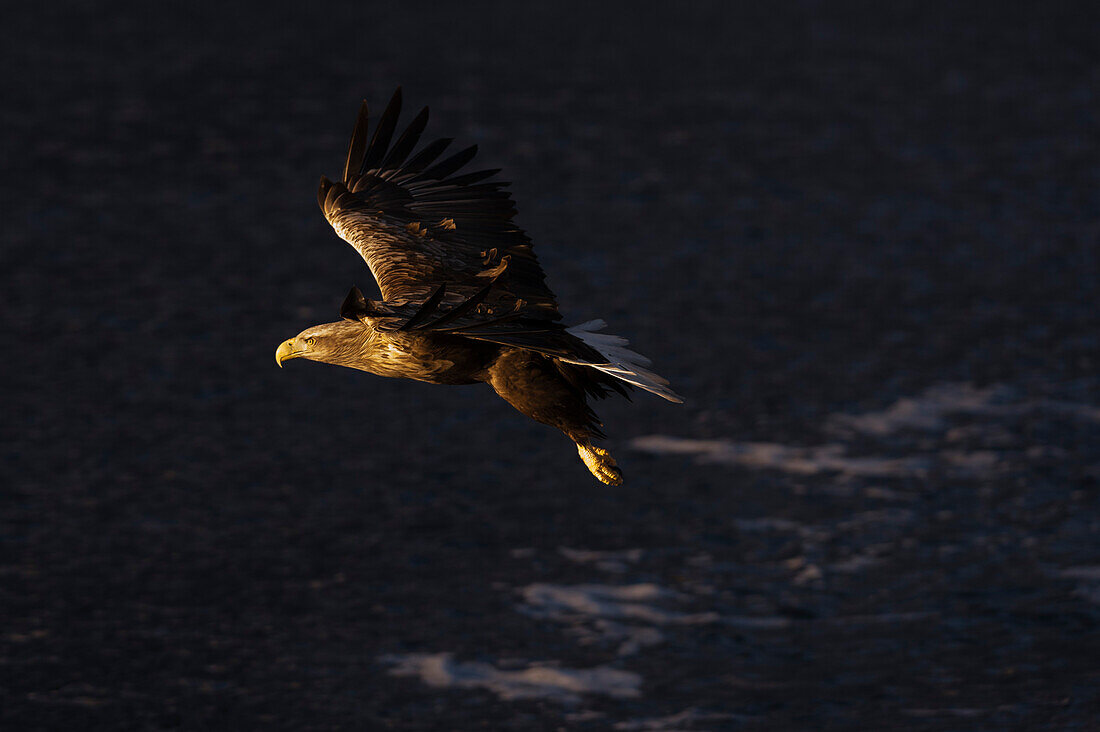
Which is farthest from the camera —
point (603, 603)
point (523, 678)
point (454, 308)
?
point (603, 603)

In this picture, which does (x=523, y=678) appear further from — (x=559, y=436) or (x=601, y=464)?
(x=601, y=464)

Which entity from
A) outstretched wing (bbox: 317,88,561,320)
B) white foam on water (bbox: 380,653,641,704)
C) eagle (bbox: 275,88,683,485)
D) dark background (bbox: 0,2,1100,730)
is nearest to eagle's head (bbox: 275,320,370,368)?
eagle (bbox: 275,88,683,485)

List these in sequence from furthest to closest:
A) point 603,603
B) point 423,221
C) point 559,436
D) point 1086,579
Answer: point 559,436, point 1086,579, point 603,603, point 423,221

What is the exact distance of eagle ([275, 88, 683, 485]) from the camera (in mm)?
11156

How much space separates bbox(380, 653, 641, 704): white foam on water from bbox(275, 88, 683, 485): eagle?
21.7 metres

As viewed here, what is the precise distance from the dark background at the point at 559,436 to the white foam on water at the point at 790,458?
25 centimetres

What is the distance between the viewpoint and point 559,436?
39.8 m

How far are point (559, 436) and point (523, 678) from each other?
6.70m

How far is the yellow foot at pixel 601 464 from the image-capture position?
481 inches

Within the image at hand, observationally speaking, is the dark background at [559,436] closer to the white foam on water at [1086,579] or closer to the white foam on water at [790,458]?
the white foam on water at [1086,579]

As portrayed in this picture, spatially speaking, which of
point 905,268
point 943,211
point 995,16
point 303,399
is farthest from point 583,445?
point 995,16

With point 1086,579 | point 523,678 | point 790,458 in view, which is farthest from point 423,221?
point 1086,579

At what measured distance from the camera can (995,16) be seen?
5775 cm

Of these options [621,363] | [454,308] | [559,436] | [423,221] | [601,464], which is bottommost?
[559,436]
